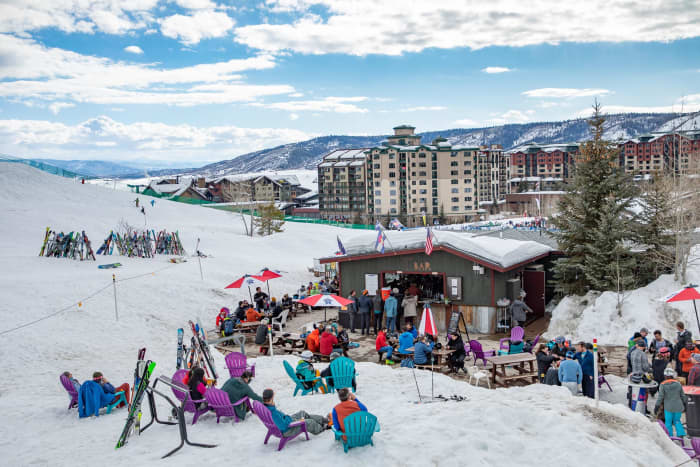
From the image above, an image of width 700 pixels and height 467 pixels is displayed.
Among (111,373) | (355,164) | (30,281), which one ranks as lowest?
(111,373)

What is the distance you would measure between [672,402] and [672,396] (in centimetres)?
10

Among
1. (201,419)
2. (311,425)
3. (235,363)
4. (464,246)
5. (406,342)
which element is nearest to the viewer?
(311,425)

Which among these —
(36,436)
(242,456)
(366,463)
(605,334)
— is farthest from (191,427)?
(605,334)

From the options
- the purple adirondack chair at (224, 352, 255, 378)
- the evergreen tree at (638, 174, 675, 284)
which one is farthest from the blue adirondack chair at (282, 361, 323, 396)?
the evergreen tree at (638, 174, 675, 284)

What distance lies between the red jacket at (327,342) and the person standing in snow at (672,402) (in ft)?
25.9

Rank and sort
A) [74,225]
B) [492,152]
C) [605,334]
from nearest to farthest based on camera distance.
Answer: [605,334]
[74,225]
[492,152]

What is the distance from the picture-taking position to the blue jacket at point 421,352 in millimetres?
12954

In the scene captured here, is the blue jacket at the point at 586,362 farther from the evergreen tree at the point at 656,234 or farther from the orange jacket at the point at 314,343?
the evergreen tree at the point at 656,234

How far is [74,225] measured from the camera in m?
41.4

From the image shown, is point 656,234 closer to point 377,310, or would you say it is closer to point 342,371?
point 377,310

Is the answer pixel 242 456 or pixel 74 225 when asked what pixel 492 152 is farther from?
pixel 242 456

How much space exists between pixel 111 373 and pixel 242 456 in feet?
26.0

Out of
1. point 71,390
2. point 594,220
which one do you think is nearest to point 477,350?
point 594,220

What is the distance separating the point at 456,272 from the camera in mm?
18562
